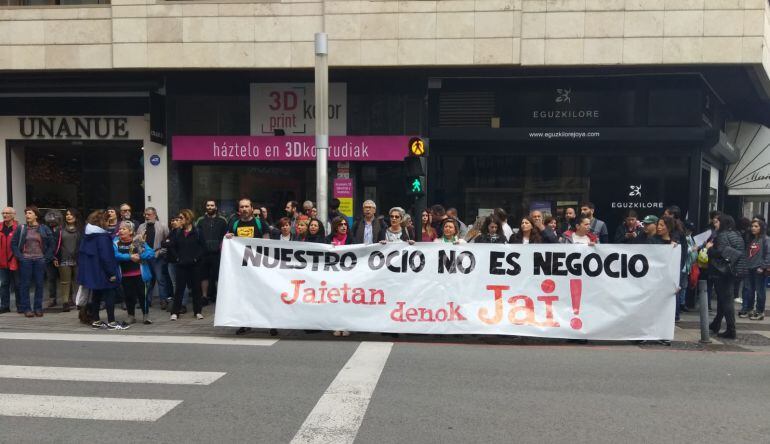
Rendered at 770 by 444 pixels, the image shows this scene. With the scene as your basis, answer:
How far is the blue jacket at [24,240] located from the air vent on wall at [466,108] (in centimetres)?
854

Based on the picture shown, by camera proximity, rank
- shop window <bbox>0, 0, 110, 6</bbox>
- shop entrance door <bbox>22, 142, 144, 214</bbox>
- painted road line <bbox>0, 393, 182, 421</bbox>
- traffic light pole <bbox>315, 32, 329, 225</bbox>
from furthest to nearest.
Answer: shop entrance door <bbox>22, 142, 144, 214</bbox> → shop window <bbox>0, 0, 110, 6</bbox> → traffic light pole <bbox>315, 32, 329, 225</bbox> → painted road line <bbox>0, 393, 182, 421</bbox>

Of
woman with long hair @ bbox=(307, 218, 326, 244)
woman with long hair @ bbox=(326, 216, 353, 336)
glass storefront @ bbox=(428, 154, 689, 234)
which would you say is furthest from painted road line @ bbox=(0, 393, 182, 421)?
glass storefront @ bbox=(428, 154, 689, 234)

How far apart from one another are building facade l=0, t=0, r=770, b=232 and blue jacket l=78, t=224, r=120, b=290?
556 centimetres

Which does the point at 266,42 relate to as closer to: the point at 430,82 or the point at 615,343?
the point at 430,82

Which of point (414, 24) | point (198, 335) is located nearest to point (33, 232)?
point (198, 335)

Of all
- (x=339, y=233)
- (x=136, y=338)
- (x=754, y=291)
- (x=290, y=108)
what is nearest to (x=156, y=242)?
(x=136, y=338)

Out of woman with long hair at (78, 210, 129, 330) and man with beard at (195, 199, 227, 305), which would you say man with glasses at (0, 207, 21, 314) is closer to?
woman with long hair at (78, 210, 129, 330)

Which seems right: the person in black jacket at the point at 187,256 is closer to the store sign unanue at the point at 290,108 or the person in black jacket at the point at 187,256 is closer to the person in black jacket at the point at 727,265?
the store sign unanue at the point at 290,108

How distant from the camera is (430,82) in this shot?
14.0 metres

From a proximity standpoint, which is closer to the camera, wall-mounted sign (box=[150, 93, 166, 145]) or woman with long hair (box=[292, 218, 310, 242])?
woman with long hair (box=[292, 218, 310, 242])

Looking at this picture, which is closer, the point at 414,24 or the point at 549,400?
the point at 549,400

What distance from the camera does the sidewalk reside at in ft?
26.0

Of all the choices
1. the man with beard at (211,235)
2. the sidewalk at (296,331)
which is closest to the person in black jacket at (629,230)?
the sidewalk at (296,331)

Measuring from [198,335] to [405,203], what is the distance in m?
6.98
